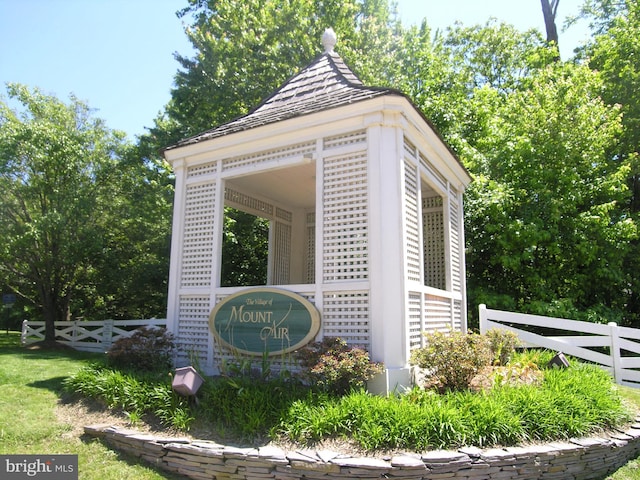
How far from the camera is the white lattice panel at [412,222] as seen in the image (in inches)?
230

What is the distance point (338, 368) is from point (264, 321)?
5.42 ft

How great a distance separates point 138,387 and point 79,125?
13456 millimetres

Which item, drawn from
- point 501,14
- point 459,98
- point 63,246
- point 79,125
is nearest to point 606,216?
point 459,98

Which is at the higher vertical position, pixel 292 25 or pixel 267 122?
pixel 292 25

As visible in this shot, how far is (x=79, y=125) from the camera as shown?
1558 centimetres

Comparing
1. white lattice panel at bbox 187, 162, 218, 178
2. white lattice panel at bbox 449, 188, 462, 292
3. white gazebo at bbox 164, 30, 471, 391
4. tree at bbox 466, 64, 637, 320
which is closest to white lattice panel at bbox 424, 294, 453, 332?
white gazebo at bbox 164, 30, 471, 391

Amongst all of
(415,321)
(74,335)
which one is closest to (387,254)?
(415,321)

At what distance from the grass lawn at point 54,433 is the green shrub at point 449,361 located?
1611 millimetres

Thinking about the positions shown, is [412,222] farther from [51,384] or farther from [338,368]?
[51,384]

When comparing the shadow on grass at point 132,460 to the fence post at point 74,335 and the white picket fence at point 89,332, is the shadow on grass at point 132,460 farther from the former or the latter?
the fence post at point 74,335

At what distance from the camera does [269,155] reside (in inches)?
261

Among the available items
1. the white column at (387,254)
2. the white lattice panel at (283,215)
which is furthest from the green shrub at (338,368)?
the white lattice panel at (283,215)

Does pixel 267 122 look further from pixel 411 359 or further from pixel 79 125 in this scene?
pixel 79 125

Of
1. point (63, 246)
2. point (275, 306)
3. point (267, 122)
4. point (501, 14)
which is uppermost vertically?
point (501, 14)
